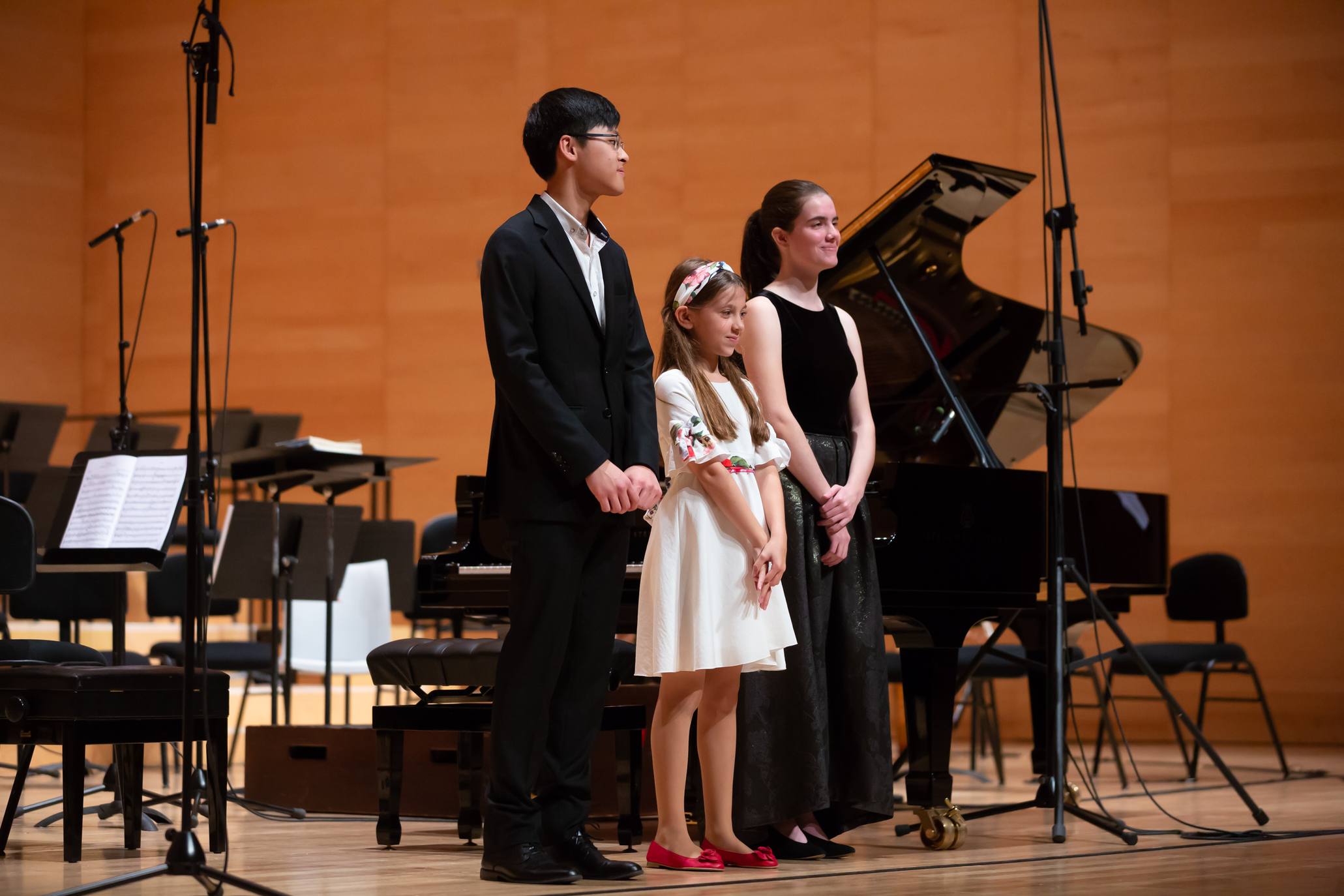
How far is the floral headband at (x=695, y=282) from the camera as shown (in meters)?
3.32

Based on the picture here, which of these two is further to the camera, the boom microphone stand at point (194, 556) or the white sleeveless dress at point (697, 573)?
the white sleeveless dress at point (697, 573)

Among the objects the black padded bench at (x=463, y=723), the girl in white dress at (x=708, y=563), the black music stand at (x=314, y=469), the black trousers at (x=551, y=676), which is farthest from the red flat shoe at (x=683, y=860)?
the black music stand at (x=314, y=469)

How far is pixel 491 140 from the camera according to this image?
929 centimetres

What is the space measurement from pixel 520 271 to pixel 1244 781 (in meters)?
4.20

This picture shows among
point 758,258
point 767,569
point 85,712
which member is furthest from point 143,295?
point 767,569

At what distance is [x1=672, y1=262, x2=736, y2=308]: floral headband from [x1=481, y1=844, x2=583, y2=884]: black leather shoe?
1.16 meters

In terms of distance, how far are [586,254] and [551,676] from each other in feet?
2.70

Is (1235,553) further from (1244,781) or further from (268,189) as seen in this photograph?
(268,189)

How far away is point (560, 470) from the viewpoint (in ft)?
9.64

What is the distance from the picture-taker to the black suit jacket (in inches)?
114

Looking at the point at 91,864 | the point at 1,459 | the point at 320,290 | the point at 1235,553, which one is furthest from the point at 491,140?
the point at 91,864

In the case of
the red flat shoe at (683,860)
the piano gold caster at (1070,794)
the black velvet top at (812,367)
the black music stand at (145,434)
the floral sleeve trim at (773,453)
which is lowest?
the piano gold caster at (1070,794)

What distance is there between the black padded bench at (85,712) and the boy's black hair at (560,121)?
1.36m

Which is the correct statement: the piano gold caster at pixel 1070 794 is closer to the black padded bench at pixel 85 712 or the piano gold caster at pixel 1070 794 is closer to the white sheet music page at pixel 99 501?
the black padded bench at pixel 85 712
